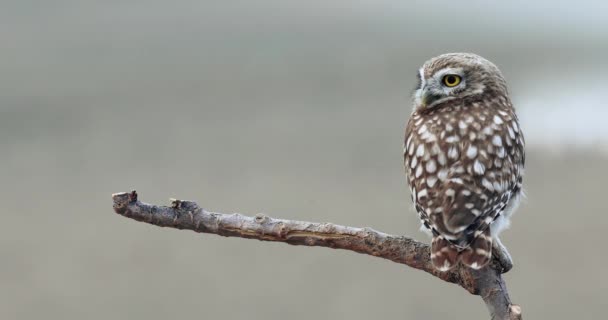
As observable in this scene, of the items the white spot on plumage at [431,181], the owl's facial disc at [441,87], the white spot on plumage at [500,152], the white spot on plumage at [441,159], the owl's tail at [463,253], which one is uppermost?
the owl's facial disc at [441,87]

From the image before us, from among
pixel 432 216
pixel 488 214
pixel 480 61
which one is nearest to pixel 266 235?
pixel 432 216

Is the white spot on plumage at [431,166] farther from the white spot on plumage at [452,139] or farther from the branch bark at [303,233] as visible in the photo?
the branch bark at [303,233]

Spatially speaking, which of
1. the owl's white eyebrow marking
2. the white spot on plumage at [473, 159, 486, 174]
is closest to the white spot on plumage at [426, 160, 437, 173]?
the white spot on plumage at [473, 159, 486, 174]

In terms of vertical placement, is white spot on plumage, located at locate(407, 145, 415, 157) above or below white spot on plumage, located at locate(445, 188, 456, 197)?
above

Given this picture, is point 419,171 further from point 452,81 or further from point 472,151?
point 452,81

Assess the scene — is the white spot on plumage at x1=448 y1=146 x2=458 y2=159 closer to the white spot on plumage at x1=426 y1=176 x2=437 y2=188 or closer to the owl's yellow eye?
the white spot on plumage at x1=426 y1=176 x2=437 y2=188

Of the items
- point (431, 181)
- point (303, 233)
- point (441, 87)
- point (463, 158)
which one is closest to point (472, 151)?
point (463, 158)

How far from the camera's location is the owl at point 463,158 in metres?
2.10

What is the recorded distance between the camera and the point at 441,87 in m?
2.45

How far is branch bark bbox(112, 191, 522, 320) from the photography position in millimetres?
2258

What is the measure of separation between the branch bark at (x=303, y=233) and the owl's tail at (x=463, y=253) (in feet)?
0.65

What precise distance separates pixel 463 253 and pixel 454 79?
60cm

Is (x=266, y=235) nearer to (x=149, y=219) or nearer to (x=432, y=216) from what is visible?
(x=149, y=219)

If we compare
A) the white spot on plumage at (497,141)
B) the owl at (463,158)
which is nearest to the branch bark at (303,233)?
the owl at (463,158)
